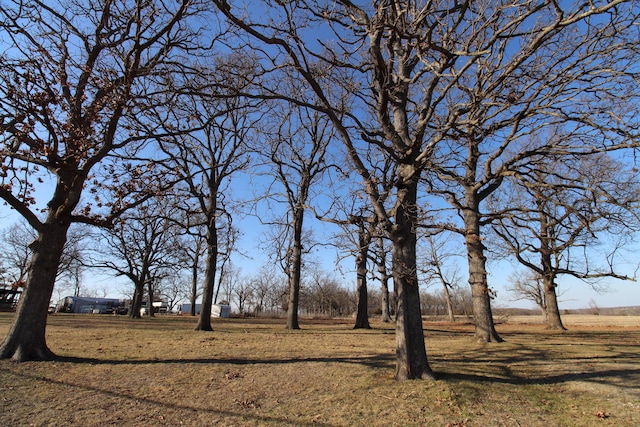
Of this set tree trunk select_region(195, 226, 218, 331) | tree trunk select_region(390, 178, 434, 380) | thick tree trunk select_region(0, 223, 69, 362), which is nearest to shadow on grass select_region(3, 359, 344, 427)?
thick tree trunk select_region(0, 223, 69, 362)

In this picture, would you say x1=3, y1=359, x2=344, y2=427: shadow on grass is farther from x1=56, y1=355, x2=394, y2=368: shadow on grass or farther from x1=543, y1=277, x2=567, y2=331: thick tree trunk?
x1=543, y1=277, x2=567, y2=331: thick tree trunk

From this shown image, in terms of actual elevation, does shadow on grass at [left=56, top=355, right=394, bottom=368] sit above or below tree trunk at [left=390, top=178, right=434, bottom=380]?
below

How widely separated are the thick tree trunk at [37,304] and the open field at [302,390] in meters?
0.44

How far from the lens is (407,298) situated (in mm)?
6871

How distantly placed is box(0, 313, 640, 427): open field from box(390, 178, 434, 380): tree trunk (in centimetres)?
42

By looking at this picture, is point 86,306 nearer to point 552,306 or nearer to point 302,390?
point 552,306

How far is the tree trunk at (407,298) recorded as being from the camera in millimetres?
6586

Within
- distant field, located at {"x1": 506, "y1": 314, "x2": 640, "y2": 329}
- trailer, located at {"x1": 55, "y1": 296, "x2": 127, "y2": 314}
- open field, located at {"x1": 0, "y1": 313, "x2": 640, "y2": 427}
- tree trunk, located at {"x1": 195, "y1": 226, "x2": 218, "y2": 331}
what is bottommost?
distant field, located at {"x1": 506, "y1": 314, "x2": 640, "y2": 329}

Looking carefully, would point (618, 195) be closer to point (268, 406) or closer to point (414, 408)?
point (414, 408)

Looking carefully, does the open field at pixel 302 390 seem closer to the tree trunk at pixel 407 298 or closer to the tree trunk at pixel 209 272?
the tree trunk at pixel 407 298

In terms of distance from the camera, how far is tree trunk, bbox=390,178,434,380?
21.6ft

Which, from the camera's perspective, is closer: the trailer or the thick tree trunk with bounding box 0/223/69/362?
the thick tree trunk with bounding box 0/223/69/362

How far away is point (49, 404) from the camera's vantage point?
16.0 ft

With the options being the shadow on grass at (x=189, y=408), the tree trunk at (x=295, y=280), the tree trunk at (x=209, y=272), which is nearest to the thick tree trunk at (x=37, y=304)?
the shadow on grass at (x=189, y=408)
